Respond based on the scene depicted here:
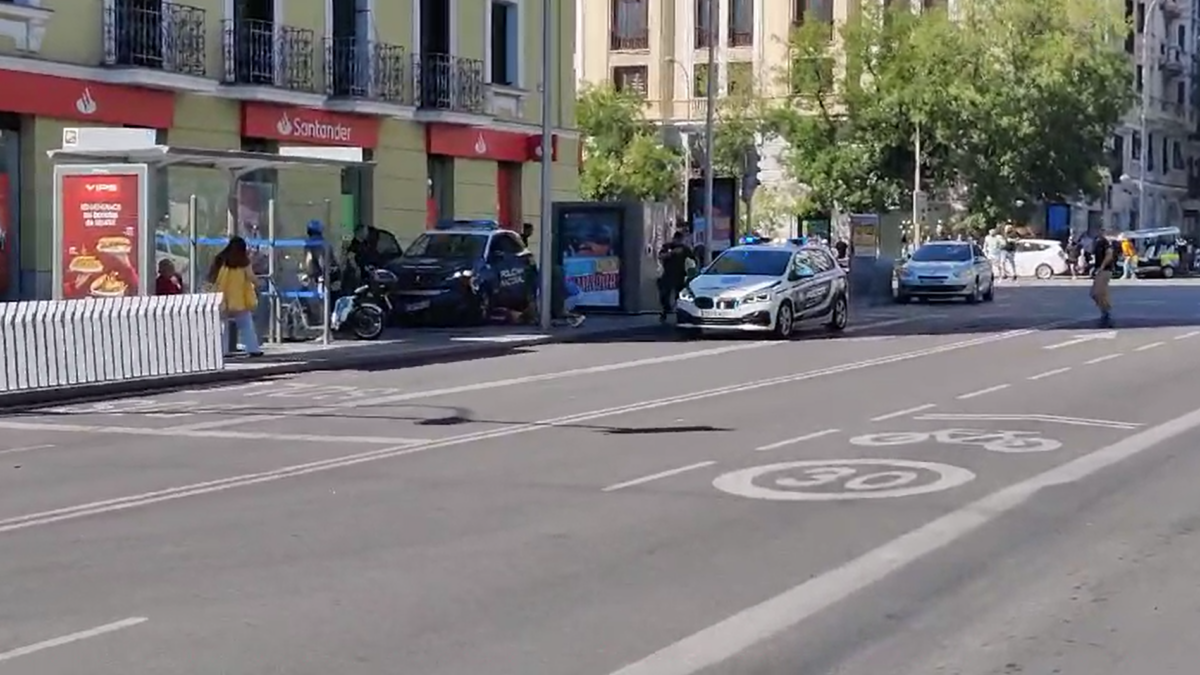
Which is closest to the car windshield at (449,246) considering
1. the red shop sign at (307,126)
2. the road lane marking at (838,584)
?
the red shop sign at (307,126)

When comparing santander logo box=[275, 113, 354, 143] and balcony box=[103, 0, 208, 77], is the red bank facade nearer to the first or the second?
santander logo box=[275, 113, 354, 143]

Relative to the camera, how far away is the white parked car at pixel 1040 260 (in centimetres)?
6781

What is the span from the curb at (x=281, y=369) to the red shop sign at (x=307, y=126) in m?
6.80

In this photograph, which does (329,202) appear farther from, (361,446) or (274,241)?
(361,446)

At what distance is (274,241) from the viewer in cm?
2736

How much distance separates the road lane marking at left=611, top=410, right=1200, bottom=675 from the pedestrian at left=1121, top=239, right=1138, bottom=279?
55.9 metres

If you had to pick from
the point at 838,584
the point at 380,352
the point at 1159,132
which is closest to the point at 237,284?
the point at 380,352

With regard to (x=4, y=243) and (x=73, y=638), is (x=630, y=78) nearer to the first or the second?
(x=4, y=243)

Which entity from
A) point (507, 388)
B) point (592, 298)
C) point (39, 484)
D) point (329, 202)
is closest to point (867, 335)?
point (592, 298)

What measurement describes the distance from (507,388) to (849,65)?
158ft

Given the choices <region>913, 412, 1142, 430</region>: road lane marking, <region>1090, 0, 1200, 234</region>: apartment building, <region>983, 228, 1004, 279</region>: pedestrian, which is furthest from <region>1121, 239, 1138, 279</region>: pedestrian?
<region>913, 412, 1142, 430</region>: road lane marking

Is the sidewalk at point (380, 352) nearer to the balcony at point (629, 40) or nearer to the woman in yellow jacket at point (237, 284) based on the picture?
the woman in yellow jacket at point (237, 284)

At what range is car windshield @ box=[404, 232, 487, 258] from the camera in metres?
32.0

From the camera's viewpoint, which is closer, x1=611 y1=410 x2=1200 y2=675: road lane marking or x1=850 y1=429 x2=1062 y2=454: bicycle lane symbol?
x1=611 y1=410 x2=1200 y2=675: road lane marking
